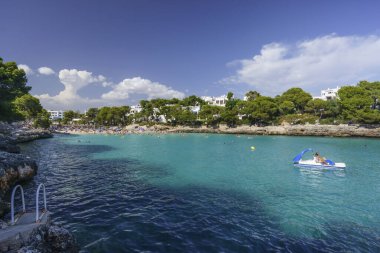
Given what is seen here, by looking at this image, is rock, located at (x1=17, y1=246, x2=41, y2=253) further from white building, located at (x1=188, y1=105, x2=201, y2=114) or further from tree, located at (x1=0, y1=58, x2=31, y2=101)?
white building, located at (x1=188, y1=105, x2=201, y2=114)

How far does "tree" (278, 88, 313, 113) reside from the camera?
95.9 m

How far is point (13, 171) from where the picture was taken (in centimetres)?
1825

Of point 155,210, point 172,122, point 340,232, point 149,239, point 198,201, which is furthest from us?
point 172,122

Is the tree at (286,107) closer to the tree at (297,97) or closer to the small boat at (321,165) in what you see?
the tree at (297,97)

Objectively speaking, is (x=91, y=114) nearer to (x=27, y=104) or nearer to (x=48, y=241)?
(x=27, y=104)

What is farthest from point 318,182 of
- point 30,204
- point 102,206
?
point 30,204

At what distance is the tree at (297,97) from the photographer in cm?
9588

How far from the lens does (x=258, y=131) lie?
85.2 metres

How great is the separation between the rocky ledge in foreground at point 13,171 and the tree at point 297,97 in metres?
98.1

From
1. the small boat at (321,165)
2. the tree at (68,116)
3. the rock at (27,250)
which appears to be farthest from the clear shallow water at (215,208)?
the tree at (68,116)

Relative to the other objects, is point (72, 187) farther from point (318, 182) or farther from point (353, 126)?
point (353, 126)

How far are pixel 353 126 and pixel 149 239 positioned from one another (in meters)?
83.0

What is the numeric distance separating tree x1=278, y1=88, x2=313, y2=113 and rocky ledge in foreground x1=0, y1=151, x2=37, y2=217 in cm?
9807

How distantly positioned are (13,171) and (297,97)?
332 feet
